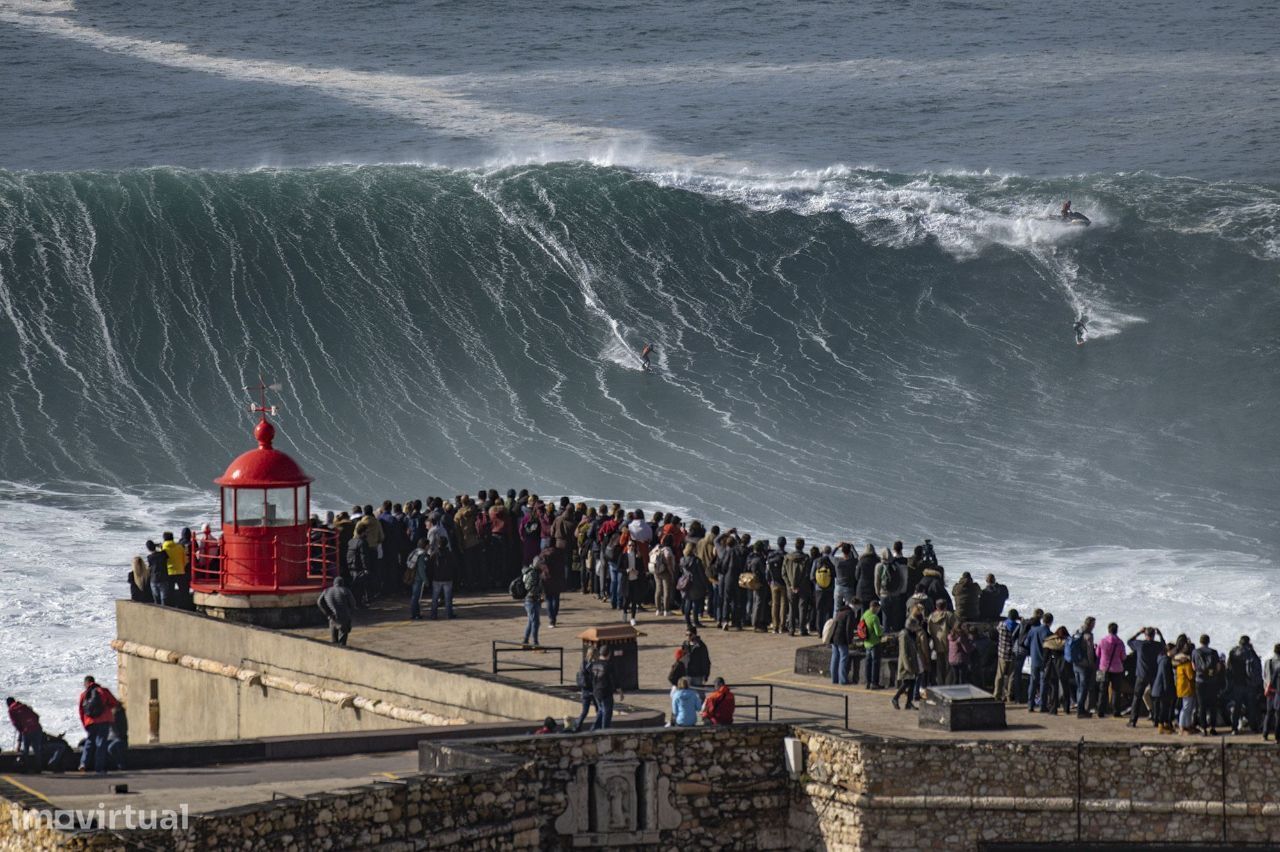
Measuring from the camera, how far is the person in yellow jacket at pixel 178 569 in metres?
25.5

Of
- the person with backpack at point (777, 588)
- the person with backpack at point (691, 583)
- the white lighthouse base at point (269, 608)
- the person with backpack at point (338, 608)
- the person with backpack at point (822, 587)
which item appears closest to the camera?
the person with backpack at point (338, 608)

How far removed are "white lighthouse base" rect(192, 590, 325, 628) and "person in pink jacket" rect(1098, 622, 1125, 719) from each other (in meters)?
8.88

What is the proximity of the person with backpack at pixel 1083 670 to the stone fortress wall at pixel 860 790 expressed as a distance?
1.98m

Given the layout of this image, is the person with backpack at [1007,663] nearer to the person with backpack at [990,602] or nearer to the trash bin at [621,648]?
the person with backpack at [990,602]

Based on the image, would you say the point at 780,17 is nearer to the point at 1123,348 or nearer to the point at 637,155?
the point at 637,155

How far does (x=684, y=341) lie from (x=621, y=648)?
27003mm

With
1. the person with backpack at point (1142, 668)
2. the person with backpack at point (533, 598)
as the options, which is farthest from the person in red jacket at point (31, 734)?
the person with backpack at point (1142, 668)

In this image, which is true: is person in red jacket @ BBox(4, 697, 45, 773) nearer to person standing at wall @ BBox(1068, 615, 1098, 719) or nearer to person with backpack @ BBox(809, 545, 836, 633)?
person with backpack @ BBox(809, 545, 836, 633)

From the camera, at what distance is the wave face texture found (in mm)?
39094

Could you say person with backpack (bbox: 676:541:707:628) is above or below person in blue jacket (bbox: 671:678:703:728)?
above

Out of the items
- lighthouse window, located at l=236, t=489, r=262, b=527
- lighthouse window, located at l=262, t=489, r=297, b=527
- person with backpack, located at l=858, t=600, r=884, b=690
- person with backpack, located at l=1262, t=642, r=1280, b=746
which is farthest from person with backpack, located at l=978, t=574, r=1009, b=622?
lighthouse window, located at l=236, t=489, r=262, b=527

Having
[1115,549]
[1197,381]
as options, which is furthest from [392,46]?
[1115,549]

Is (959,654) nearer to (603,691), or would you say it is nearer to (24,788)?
(603,691)

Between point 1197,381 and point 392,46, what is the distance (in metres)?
36.5
